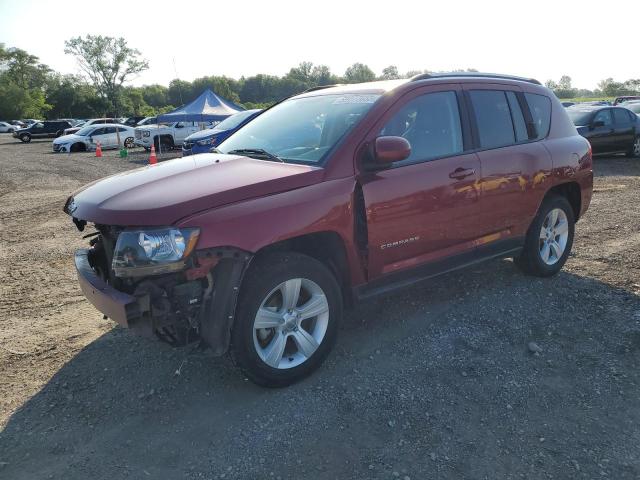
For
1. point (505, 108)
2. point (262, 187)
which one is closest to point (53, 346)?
point (262, 187)

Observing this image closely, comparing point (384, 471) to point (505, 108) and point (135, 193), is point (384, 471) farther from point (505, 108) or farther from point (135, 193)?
point (505, 108)

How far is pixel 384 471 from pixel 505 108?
3.37 m

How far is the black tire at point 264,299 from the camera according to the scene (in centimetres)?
304

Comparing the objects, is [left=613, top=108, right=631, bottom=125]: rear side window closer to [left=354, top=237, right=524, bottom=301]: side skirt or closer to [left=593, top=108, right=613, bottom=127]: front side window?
[left=593, top=108, right=613, bottom=127]: front side window

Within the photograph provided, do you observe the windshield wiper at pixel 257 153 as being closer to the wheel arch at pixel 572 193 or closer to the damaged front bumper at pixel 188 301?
the damaged front bumper at pixel 188 301

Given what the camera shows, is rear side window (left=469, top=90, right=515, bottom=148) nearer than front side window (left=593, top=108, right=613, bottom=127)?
Yes

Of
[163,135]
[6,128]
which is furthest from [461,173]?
[6,128]

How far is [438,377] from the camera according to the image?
343 cm

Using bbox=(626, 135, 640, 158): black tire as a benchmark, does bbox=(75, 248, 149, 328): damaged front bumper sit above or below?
below

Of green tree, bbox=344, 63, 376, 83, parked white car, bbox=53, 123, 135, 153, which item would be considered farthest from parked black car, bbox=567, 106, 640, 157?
green tree, bbox=344, 63, 376, 83

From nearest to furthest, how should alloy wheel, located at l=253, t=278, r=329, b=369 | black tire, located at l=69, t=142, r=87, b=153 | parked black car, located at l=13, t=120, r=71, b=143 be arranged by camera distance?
alloy wheel, located at l=253, t=278, r=329, b=369 → black tire, located at l=69, t=142, r=87, b=153 → parked black car, located at l=13, t=120, r=71, b=143

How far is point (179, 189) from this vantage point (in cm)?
310

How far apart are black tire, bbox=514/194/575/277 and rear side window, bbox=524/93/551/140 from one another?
2.08 feet

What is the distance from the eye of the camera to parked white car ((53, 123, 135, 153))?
27297mm
